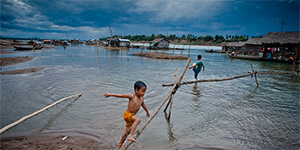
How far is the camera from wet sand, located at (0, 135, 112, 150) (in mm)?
3423

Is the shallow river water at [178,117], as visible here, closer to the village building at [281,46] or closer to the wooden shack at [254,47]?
the village building at [281,46]

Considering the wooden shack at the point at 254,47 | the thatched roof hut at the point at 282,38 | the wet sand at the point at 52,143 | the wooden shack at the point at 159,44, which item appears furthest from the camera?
the wooden shack at the point at 159,44

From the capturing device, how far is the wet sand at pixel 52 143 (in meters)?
3.42

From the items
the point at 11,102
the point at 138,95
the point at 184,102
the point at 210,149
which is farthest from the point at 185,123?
the point at 11,102

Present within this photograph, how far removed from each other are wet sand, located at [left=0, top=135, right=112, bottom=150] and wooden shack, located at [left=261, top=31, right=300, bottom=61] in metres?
26.4

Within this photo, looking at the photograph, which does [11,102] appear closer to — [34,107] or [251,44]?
[34,107]

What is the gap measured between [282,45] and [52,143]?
29.0 meters

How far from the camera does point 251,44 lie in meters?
34.0

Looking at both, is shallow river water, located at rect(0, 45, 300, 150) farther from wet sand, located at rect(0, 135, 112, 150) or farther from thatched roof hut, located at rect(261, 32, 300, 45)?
thatched roof hut, located at rect(261, 32, 300, 45)

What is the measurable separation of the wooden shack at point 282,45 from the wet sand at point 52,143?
26.4 meters

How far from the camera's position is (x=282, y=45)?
2236cm

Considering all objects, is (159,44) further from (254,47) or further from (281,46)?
(281,46)

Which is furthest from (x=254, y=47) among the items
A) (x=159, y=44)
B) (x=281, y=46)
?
(x=159, y=44)

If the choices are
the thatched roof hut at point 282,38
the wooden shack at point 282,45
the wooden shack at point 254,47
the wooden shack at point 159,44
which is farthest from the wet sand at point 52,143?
the wooden shack at point 159,44
